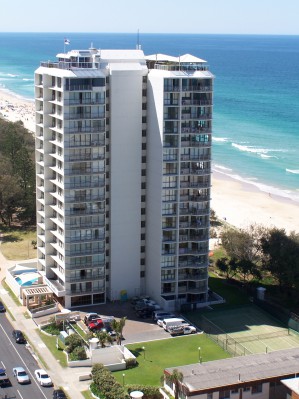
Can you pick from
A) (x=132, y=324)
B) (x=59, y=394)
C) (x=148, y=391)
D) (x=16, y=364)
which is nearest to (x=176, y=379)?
(x=148, y=391)

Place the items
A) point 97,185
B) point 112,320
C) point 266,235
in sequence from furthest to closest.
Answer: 1. point 266,235
2. point 97,185
3. point 112,320

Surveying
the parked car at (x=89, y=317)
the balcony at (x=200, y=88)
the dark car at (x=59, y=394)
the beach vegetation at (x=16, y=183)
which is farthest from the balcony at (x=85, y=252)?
the beach vegetation at (x=16, y=183)

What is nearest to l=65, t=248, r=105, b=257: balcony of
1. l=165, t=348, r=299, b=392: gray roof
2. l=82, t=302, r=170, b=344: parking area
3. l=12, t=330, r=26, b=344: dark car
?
l=82, t=302, r=170, b=344: parking area

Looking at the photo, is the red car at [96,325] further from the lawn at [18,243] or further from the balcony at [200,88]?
the balcony at [200,88]

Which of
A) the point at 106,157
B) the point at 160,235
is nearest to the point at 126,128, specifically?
the point at 106,157

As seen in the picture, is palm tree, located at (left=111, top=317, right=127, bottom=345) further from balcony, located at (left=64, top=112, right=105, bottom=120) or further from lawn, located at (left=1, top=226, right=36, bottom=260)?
lawn, located at (left=1, top=226, right=36, bottom=260)

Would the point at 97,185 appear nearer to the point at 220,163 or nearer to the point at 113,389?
the point at 113,389
